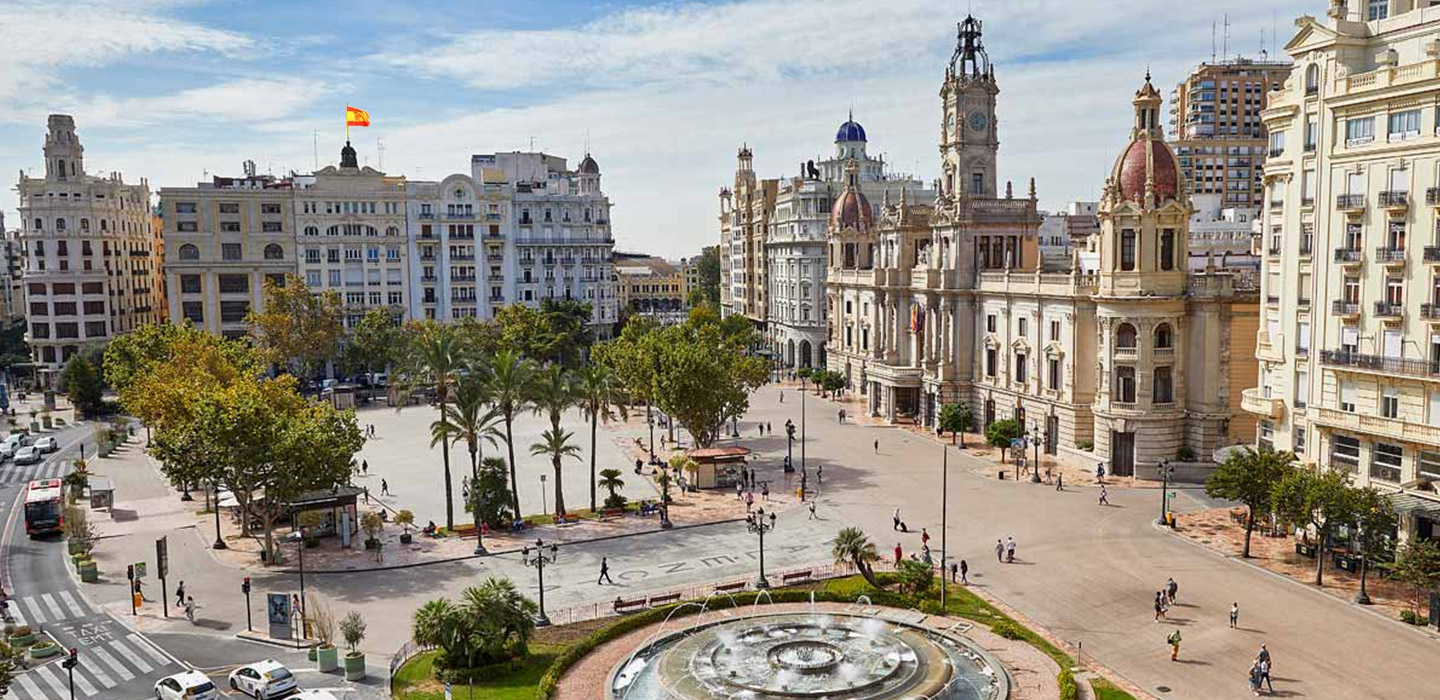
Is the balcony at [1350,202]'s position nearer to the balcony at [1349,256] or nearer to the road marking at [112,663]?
the balcony at [1349,256]

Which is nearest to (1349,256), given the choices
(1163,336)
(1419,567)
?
(1419,567)

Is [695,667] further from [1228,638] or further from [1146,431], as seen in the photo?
[1146,431]

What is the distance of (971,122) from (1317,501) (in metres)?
51.4

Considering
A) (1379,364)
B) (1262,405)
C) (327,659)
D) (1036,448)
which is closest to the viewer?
(327,659)

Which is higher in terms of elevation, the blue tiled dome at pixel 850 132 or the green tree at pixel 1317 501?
the blue tiled dome at pixel 850 132

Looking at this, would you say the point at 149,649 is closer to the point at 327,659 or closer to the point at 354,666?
the point at 327,659

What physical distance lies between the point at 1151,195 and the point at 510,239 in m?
86.8

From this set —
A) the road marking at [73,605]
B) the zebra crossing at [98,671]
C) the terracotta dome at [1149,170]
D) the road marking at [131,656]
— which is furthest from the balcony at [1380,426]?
the road marking at [73,605]

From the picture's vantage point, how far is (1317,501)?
44.8 meters

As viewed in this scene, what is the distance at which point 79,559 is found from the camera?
50.5 m

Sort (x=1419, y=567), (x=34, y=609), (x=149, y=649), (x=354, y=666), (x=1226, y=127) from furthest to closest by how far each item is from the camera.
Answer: (x=1226, y=127)
(x=34, y=609)
(x=149, y=649)
(x=1419, y=567)
(x=354, y=666)

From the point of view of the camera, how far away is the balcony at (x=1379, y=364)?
4553cm

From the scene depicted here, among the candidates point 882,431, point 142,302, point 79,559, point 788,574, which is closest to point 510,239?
point 142,302

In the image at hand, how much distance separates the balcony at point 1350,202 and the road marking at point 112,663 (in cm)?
5569
